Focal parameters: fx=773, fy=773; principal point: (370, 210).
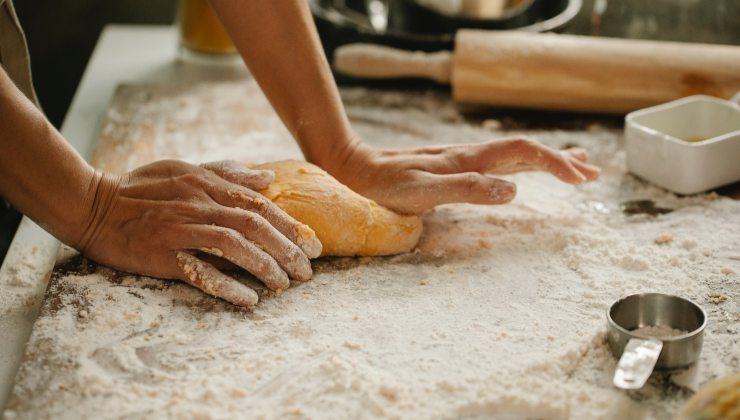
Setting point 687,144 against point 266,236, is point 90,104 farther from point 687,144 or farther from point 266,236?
point 687,144

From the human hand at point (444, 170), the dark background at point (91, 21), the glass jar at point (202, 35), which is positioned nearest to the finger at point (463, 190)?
the human hand at point (444, 170)

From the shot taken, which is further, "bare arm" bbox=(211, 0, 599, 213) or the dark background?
the dark background

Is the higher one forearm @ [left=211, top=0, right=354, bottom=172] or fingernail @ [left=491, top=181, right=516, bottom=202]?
forearm @ [left=211, top=0, right=354, bottom=172]

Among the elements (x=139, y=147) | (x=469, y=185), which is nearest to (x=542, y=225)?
(x=469, y=185)

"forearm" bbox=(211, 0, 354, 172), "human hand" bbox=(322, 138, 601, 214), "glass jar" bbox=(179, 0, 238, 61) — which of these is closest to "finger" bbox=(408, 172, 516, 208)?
"human hand" bbox=(322, 138, 601, 214)

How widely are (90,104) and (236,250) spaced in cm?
113

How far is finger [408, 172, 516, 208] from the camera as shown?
4.95 ft

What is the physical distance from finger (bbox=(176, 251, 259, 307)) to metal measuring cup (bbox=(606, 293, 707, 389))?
1.97 ft

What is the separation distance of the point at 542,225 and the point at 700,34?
1.73 m

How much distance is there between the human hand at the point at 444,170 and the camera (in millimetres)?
1519

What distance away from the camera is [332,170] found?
65.4 inches

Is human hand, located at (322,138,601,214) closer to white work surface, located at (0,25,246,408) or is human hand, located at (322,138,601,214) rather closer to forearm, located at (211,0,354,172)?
forearm, located at (211,0,354,172)

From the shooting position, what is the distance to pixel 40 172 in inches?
53.0

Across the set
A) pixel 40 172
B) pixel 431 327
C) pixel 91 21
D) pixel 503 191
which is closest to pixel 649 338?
pixel 431 327
